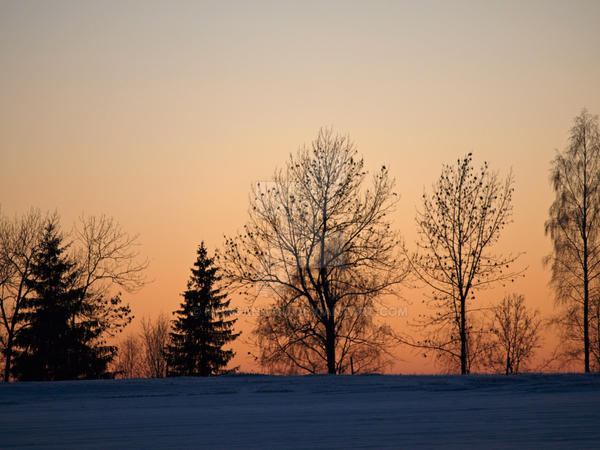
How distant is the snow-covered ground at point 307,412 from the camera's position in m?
5.84

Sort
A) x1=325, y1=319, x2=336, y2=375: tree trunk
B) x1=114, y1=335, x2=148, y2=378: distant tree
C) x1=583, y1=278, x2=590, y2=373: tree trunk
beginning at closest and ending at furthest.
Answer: x1=325, y1=319, x2=336, y2=375: tree trunk, x1=583, y1=278, x2=590, y2=373: tree trunk, x1=114, y1=335, x2=148, y2=378: distant tree

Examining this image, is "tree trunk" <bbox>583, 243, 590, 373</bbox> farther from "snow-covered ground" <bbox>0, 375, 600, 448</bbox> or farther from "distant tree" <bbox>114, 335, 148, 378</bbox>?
"distant tree" <bbox>114, 335, 148, 378</bbox>

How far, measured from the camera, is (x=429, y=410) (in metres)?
7.66

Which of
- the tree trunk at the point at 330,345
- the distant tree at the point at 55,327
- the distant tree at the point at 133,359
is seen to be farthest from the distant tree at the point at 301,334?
the distant tree at the point at 133,359

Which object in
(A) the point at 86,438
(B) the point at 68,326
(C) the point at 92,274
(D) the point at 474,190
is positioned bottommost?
(A) the point at 86,438

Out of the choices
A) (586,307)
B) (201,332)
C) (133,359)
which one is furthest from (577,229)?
(133,359)

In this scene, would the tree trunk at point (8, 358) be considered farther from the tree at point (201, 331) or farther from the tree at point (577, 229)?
the tree at point (577, 229)

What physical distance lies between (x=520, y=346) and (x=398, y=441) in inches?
1791

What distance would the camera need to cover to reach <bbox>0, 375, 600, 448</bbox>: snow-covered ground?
19.2 ft

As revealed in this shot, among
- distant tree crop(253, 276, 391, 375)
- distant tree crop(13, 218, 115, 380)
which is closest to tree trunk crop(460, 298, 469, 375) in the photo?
distant tree crop(253, 276, 391, 375)

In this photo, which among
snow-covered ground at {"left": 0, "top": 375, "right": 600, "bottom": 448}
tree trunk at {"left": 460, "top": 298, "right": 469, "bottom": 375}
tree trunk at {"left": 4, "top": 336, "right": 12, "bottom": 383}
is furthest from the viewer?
tree trunk at {"left": 4, "top": 336, "right": 12, "bottom": 383}

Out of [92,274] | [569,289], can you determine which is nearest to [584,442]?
[569,289]

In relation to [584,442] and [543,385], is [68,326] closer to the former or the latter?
[543,385]

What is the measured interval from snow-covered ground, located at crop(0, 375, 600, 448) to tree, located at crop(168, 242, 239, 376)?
26.4m
